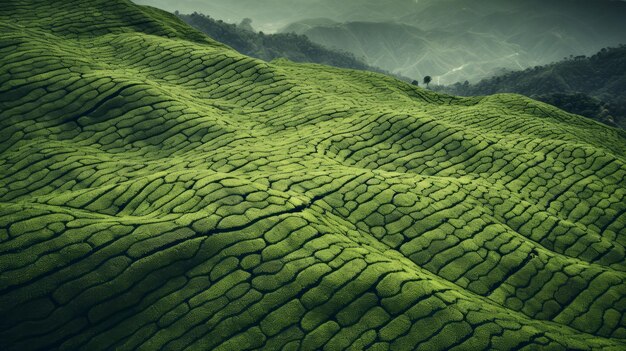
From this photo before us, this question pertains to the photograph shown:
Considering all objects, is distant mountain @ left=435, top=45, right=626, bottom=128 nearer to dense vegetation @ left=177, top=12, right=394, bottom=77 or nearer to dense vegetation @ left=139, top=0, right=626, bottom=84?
dense vegetation @ left=177, top=12, right=394, bottom=77

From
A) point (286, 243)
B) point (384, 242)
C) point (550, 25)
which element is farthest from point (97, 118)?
point (550, 25)

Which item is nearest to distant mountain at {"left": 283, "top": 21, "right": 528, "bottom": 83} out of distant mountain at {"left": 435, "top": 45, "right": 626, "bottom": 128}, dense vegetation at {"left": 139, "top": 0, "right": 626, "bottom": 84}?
dense vegetation at {"left": 139, "top": 0, "right": 626, "bottom": 84}

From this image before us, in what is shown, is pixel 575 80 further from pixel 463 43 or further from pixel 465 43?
pixel 465 43

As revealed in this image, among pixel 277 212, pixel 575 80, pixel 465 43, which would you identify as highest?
pixel 465 43

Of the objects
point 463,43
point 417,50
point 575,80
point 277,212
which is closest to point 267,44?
point 575,80

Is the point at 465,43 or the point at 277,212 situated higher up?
the point at 465,43
